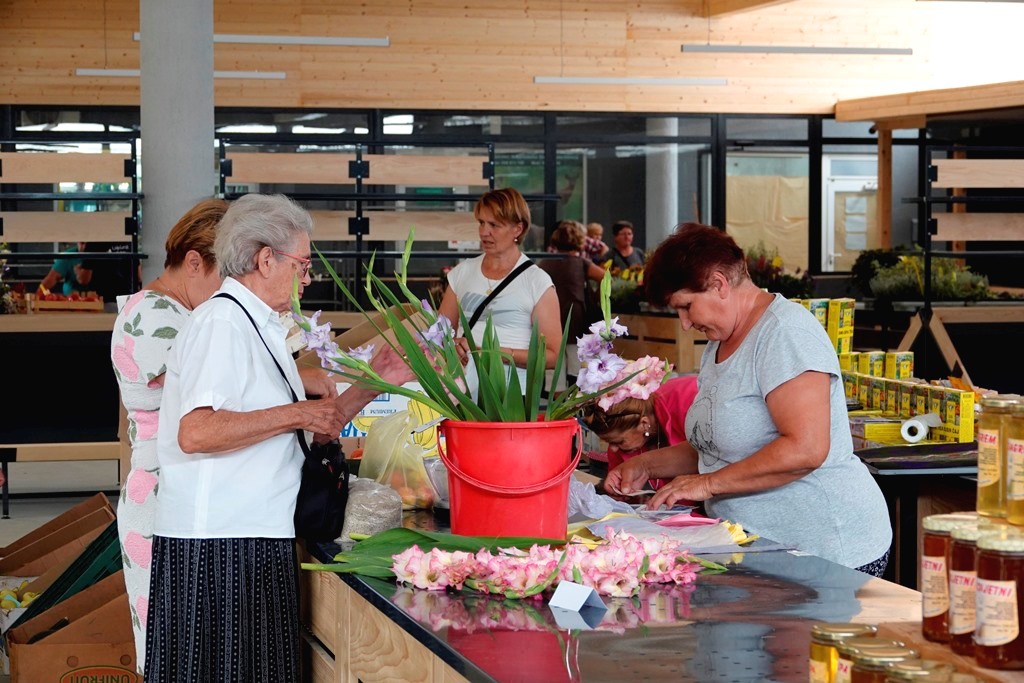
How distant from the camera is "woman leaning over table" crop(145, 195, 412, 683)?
2576mm

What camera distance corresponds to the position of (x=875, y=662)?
1.36 metres

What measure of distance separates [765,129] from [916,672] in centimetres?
1377

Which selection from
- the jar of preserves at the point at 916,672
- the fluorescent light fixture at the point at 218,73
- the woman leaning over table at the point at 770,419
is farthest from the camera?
the fluorescent light fixture at the point at 218,73

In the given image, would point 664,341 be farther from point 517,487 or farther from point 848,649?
point 848,649

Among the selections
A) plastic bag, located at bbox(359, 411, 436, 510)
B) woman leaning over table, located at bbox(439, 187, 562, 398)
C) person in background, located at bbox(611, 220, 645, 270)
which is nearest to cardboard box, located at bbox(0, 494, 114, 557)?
woman leaning over table, located at bbox(439, 187, 562, 398)

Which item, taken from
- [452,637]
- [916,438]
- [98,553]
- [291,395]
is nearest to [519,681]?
[452,637]

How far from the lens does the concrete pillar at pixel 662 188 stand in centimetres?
1448

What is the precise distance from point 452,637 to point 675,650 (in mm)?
326

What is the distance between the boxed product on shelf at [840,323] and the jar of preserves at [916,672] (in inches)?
171

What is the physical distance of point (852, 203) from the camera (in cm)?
1497

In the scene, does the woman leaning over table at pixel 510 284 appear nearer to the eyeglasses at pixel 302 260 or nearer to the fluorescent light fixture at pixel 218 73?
the eyeglasses at pixel 302 260

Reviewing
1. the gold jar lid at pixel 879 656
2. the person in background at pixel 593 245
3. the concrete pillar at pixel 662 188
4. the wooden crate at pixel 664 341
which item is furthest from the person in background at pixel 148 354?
the concrete pillar at pixel 662 188

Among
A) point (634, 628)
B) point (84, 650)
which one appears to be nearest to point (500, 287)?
point (84, 650)

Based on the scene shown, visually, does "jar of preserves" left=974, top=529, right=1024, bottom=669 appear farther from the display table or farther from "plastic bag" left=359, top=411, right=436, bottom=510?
"plastic bag" left=359, top=411, right=436, bottom=510
